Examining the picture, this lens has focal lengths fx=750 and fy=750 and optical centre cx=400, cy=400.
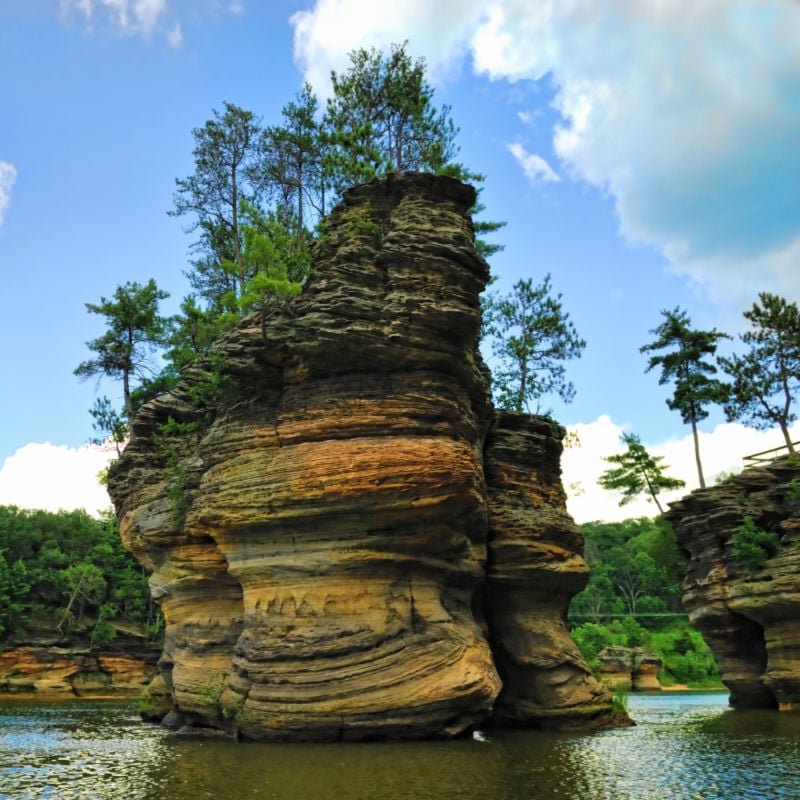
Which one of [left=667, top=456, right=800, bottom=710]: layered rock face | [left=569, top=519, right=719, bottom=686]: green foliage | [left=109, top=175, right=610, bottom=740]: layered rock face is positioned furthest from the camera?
[left=569, top=519, right=719, bottom=686]: green foliage

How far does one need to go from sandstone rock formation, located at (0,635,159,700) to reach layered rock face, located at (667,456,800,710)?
37955 mm

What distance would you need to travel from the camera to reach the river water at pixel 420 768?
1266 centimetres

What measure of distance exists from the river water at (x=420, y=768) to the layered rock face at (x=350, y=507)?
57.1 inches

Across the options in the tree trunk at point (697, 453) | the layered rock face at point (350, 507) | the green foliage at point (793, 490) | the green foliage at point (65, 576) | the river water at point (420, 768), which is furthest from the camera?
the green foliage at point (65, 576)

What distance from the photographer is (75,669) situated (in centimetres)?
5125

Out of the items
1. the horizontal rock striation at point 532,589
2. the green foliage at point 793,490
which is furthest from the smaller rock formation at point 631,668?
the horizontal rock striation at point 532,589

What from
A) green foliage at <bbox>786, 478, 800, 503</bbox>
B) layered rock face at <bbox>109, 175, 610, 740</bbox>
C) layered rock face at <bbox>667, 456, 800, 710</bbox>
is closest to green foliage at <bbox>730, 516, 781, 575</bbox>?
layered rock face at <bbox>667, 456, 800, 710</bbox>

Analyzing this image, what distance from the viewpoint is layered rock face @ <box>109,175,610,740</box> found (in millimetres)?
18828

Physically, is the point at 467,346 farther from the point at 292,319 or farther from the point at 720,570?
the point at 720,570

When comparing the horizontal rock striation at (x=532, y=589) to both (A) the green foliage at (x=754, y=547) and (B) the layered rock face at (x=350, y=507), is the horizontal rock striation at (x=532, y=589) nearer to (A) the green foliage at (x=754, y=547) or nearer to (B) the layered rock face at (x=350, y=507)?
(B) the layered rock face at (x=350, y=507)

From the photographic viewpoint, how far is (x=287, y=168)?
3575 cm

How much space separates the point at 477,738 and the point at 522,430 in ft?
36.9

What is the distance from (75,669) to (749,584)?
4310 centimetres

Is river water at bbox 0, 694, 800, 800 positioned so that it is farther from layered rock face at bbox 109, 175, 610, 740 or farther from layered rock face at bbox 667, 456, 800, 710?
layered rock face at bbox 667, 456, 800, 710
